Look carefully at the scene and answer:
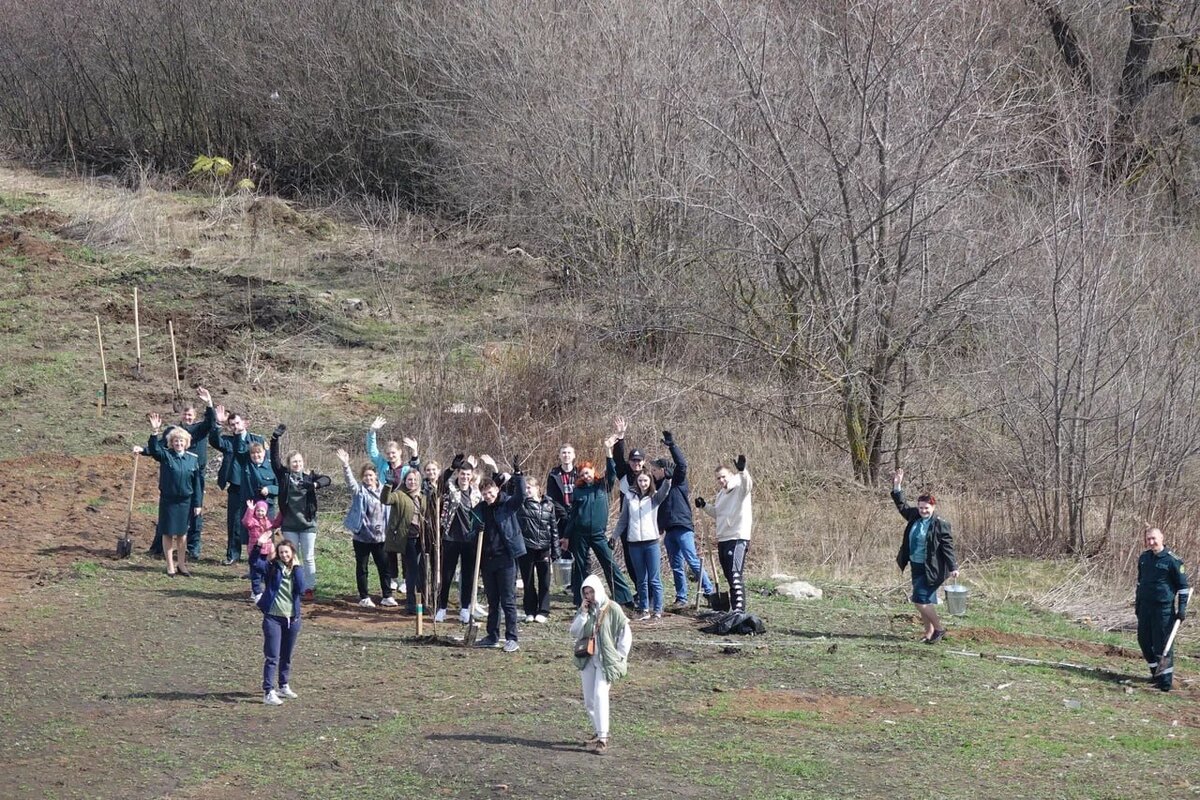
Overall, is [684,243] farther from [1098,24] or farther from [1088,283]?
[1098,24]

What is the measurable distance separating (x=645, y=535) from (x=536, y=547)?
120 centimetres

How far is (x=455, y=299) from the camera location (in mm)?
33594

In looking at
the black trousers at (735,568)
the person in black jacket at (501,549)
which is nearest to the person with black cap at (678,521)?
the black trousers at (735,568)

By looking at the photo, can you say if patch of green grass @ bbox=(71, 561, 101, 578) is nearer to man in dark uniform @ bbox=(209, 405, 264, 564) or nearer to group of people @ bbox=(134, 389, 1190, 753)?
group of people @ bbox=(134, 389, 1190, 753)

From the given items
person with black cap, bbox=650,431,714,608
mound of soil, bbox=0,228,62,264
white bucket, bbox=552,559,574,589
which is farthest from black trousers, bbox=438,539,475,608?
mound of soil, bbox=0,228,62,264

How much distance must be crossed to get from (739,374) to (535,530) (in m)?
9.84

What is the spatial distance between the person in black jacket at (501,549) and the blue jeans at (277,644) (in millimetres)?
2330

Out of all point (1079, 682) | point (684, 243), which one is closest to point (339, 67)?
point (684, 243)

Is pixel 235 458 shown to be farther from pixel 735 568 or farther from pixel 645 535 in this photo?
pixel 735 568

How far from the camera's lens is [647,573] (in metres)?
15.5

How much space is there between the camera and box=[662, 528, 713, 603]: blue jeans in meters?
16.0

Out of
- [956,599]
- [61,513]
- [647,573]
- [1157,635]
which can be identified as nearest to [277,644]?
[647,573]

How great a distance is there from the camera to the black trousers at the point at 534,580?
15.1 metres

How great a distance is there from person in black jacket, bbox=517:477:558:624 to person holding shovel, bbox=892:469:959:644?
360 centimetres
